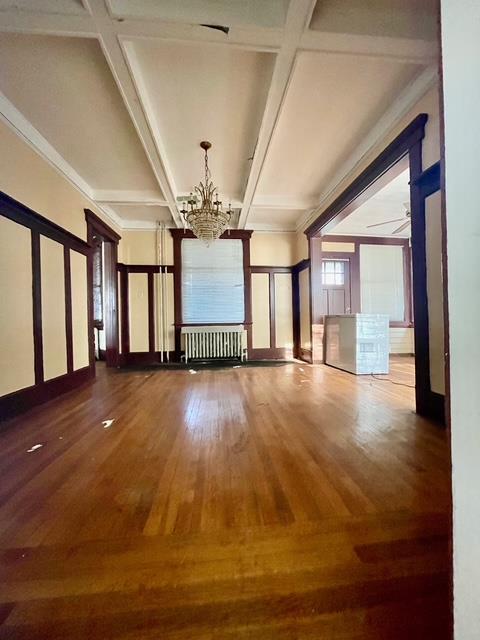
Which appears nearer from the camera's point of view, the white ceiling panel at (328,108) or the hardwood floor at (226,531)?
the hardwood floor at (226,531)

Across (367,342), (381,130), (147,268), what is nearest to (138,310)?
(147,268)

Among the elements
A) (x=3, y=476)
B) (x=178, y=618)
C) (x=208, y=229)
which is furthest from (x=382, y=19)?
(x=3, y=476)

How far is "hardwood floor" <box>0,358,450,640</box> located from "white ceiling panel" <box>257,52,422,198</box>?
306cm

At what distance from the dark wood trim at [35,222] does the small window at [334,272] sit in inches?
203

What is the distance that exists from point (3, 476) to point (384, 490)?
2.08 metres

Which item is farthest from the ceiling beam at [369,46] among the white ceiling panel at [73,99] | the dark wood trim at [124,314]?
the dark wood trim at [124,314]

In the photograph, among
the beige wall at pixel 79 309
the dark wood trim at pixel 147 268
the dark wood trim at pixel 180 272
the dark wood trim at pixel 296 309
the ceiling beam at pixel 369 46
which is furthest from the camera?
the dark wood trim at pixel 296 309

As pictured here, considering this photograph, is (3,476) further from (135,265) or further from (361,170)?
(135,265)

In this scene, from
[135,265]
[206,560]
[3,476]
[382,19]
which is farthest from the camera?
[135,265]

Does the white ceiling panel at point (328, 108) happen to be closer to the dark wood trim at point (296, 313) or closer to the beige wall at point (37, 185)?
the dark wood trim at point (296, 313)

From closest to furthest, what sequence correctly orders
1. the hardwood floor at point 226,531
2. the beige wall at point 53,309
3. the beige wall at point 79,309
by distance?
the hardwood floor at point 226,531 < the beige wall at point 53,309 < the beige wall at point 79,309

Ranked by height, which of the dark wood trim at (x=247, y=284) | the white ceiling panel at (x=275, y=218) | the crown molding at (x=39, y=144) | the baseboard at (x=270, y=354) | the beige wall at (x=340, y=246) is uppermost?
the white ceiling panel at (x=275, y=218)

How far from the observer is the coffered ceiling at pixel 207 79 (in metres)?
1.88

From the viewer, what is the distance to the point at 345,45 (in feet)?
6.73
